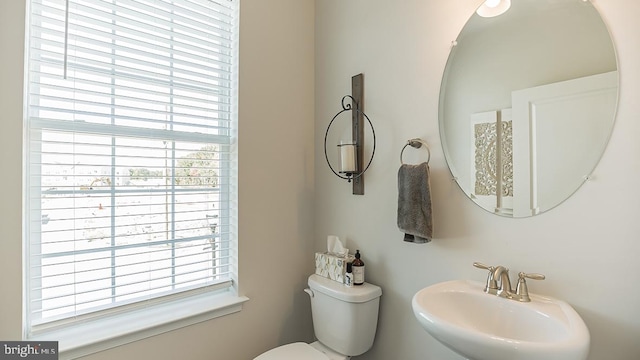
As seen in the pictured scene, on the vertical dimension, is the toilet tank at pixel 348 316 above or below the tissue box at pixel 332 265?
below

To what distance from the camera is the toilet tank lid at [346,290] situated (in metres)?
1.49

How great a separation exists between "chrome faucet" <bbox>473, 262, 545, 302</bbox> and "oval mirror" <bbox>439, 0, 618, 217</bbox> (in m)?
0.22

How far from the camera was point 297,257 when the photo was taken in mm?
1928

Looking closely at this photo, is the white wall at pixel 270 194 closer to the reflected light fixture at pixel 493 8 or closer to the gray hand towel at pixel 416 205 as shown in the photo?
the gray hand towel at pixel 416 205

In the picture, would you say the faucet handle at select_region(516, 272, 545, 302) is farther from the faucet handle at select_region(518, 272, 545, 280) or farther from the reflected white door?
the reflected white door

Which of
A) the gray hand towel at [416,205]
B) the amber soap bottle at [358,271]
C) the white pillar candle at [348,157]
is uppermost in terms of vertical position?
the white pillar candle at [348,157]

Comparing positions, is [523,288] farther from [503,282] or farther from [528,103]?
[528,103]

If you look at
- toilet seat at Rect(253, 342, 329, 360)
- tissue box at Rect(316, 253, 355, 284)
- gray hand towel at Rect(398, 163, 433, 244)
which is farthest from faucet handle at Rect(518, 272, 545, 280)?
toilet seat at Rect(253, 342, 329, 360)

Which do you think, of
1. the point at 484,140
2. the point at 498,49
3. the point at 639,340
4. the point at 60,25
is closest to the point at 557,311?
the point at 639,340

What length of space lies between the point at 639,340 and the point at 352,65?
1.62 m

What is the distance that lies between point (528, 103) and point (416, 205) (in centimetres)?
57

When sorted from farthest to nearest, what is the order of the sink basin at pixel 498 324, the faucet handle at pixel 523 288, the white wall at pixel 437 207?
the faucet handle at pixel 523 288, the white wall at pixel 437 207, the sink basin at pixel 498 324

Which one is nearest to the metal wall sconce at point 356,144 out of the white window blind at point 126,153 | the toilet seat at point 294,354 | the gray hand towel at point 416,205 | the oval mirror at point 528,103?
the gray hand towel at point 416,205

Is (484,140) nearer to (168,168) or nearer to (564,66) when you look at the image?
(564,66)
